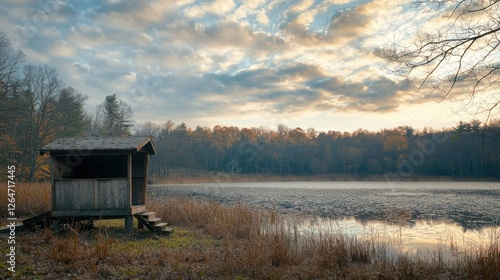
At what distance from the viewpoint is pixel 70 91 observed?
47.8 m

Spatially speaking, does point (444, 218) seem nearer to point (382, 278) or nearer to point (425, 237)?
point (425, 237)

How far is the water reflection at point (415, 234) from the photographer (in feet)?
39.8

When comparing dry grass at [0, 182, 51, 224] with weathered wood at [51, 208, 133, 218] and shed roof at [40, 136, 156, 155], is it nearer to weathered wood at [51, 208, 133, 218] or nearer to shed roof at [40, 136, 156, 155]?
weathered wood at [51, 208, 133, 218]

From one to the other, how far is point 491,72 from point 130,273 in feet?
28.0

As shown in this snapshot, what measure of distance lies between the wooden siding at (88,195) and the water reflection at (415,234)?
708 centimetres

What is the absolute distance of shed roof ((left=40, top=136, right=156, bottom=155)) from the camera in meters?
12.8

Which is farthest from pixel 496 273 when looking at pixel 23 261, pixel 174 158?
pixel 174 158

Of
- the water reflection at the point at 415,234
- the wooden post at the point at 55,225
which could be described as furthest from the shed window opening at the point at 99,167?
the water reflection at the point at 415,234

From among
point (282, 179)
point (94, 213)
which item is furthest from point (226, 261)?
point (282, 179)

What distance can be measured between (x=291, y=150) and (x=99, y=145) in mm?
87520

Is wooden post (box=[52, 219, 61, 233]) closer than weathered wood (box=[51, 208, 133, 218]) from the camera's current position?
No

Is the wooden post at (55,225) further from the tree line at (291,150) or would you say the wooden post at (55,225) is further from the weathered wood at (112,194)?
the tree line at (291,150)

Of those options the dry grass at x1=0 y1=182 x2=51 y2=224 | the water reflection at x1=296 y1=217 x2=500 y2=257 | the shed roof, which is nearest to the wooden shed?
the shed roof

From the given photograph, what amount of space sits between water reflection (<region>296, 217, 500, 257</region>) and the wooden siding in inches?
279
